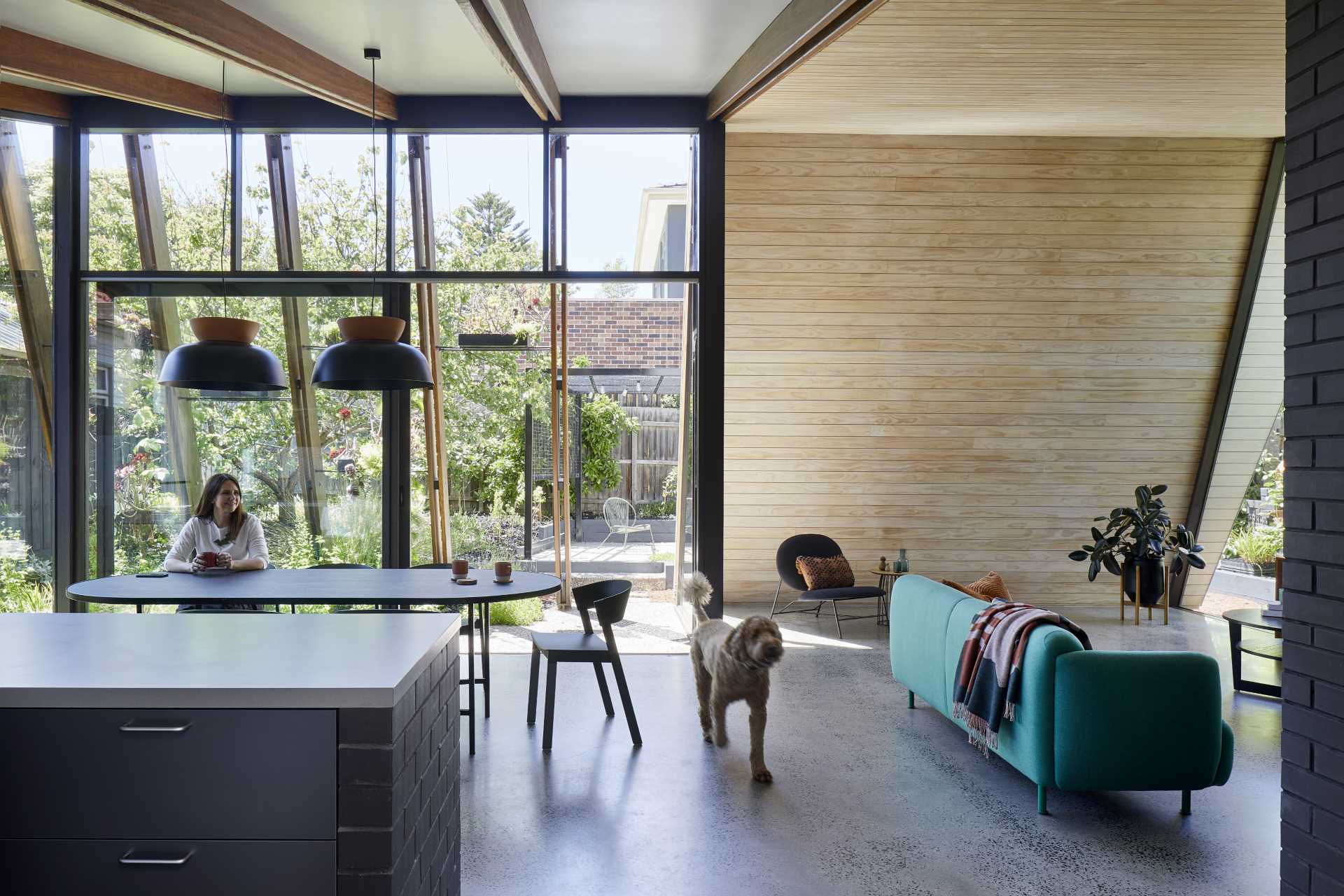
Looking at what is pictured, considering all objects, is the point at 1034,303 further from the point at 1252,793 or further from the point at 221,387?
the point at 221,387

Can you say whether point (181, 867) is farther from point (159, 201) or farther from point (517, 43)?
point (159, 201)

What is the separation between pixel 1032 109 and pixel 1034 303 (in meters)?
1.64

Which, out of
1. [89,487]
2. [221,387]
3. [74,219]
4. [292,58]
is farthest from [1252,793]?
[74,219]

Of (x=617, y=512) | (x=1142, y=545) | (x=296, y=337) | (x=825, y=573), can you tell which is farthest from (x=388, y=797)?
(x=1142, y=545)

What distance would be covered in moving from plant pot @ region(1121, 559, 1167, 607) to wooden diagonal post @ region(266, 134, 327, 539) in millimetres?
6333

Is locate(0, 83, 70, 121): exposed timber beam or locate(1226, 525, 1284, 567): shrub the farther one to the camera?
locate(1226, 525, 1284, 567): shrub

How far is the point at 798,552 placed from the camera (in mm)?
7051

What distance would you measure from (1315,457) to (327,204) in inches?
225

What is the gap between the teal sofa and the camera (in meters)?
3.26

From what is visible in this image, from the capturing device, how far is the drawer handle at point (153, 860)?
166 cm

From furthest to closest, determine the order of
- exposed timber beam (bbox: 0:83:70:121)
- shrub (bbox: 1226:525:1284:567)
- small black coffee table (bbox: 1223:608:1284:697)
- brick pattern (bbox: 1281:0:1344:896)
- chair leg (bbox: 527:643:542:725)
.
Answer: shrub (bbox: 1226:525:1284:567) < exposed timber beam (bbox: 0:83:70:121) < small black coffee table (bbox: 1223:608:1284:697) < chair leg (bbox: 527:643:542:725) < brick pattern (bbox: 1281:0:1344:896)

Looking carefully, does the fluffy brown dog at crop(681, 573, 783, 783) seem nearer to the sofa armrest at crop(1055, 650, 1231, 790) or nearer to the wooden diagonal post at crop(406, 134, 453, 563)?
the sofa armrest at crop(1055, 650, 1231, 790)

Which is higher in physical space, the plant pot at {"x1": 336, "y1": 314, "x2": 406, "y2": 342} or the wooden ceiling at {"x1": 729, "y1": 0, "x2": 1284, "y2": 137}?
the wooden ceiling at {"x1": 729, "y1": 0, "x2": 1284, "y2": 137}

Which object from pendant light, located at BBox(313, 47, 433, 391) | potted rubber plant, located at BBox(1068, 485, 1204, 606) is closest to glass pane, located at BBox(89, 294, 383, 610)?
pendant light, located at BBox(313, 47, 433, 391)
